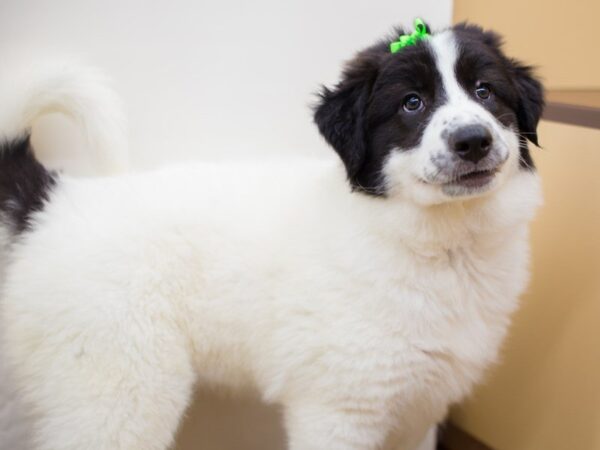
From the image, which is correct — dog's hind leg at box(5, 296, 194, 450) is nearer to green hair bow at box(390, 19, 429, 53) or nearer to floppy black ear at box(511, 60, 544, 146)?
green hair bow at box(390, 19, 429, 53)

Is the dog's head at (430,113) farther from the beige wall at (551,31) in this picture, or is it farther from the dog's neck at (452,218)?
the beige wall at (551,31)

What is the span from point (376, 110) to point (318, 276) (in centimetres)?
48

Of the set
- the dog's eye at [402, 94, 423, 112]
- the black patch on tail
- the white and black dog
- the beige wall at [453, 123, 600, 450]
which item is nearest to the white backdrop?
the black patch on tail

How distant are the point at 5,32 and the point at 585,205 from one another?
6.39ft

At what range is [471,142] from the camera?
1435 mm

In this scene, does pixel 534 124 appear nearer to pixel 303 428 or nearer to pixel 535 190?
pixel 535 190

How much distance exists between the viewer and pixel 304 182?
1.86m

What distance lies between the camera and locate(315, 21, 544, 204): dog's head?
151 centimetres

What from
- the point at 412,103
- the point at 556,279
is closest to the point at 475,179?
the point at 412,103

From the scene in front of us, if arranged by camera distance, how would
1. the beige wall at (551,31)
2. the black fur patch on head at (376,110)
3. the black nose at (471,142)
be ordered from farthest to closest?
the beige wall at (551,31), the black fur patch on head at (376,110), the black nose at (471,142)

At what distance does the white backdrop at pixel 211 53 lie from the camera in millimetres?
2033

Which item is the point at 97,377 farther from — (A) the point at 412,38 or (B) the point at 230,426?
(A) the point at 412,38

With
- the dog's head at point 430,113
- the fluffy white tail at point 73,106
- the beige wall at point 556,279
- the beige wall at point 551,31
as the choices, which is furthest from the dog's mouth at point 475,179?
the fluffy white tail at point 73,106

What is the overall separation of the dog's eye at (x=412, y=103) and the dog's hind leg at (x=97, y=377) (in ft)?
2.91
